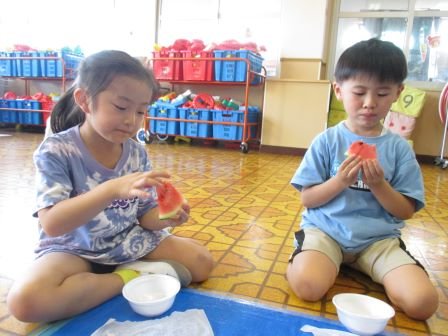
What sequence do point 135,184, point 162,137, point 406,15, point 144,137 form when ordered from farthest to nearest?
point 162,137
point 144,137
point 406,15
point 135,184

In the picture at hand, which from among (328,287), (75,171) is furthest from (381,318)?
(75,171)

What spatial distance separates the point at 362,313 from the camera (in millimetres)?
937

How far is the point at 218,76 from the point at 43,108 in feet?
9.12

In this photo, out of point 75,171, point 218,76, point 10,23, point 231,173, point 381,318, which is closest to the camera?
point 381,318

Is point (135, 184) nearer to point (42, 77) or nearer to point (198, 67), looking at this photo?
point (198, 67)

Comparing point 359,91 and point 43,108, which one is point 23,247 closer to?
point 359,91

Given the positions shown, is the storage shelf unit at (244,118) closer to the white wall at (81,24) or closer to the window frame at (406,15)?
the white wall at (81,24)

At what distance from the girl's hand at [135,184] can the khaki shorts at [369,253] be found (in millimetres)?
571

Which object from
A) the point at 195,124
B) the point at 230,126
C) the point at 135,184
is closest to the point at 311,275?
the point at 135,184

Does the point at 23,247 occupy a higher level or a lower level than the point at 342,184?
lower

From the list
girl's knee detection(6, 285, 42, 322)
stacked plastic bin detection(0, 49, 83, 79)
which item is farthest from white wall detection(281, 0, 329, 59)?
girl's knee detection(6, 285, 42, 322)

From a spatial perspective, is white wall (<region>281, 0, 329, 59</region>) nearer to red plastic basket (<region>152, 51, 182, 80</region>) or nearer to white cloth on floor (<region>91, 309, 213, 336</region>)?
red plastic basket (<region>152, 51, 182, 80</region>)

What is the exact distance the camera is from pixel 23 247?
134 centimetres

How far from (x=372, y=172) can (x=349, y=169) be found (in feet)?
0.20
